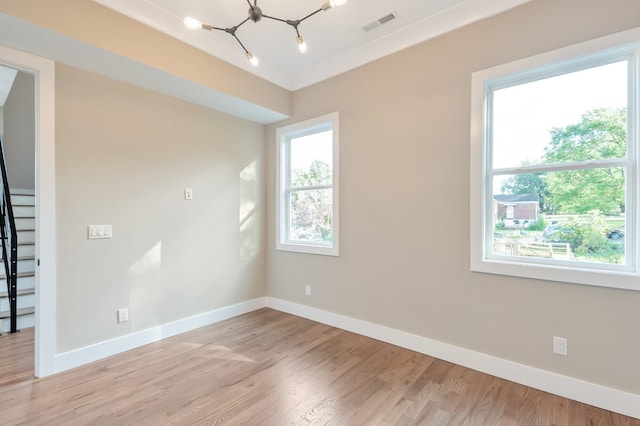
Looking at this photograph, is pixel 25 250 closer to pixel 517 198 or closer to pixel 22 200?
pixel 22 200

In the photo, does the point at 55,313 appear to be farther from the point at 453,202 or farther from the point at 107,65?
the point at 453,202

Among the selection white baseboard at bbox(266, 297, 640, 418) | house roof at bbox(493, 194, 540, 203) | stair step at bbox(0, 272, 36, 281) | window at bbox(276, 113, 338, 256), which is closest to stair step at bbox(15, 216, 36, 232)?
stair step at bbox(0, 272, 36, 281)

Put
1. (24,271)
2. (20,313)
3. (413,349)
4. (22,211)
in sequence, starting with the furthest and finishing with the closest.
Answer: (22,211) → (24,271) → (20,313) → (413,349)

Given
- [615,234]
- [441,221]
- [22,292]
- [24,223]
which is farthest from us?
[24,223]

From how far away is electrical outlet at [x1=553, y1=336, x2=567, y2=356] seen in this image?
2049 millimetres

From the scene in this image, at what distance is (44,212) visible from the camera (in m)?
2.29

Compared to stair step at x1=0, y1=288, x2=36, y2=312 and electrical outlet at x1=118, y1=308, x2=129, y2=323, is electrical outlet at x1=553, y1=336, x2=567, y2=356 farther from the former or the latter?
stair step at x1=0, y1=288, x2=36, y2=312

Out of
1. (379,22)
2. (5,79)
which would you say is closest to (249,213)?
(379,22)

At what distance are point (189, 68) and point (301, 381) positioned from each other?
288 cm

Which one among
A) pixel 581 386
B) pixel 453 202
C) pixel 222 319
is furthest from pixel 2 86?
pixel 581 386

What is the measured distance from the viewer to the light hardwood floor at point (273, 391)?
72.8 inches

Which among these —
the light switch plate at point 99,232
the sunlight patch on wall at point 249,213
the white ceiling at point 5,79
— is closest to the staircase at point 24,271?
the white ceiling at point 5,79

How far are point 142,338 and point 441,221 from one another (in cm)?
307

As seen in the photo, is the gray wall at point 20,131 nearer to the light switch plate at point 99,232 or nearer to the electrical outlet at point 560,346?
the light switch plate at point 99,232
